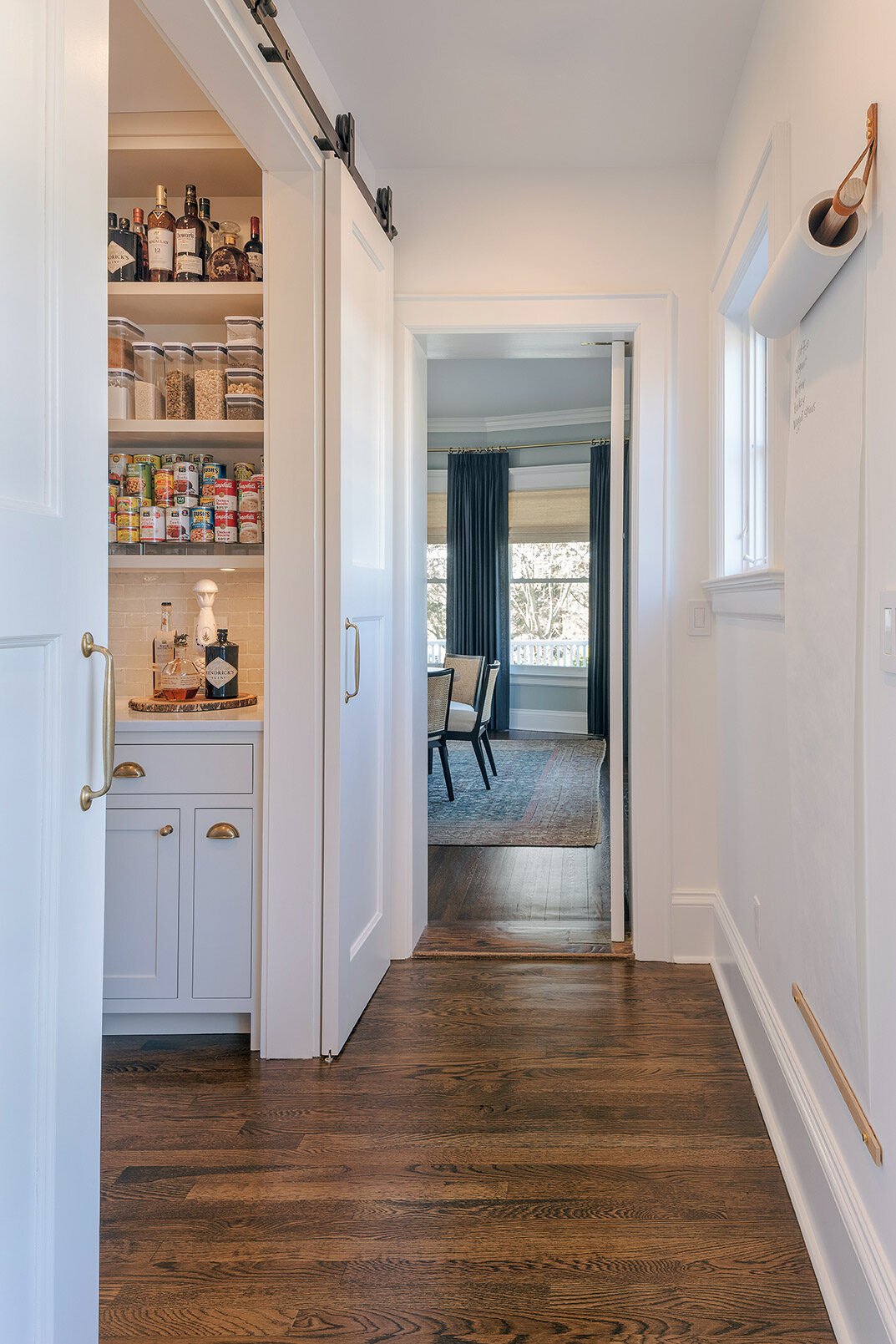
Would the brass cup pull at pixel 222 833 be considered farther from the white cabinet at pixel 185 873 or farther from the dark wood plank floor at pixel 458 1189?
the dark wood plank floor at pixel 458 1189

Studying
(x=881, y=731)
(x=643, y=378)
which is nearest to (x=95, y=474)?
(x=881, y=731)

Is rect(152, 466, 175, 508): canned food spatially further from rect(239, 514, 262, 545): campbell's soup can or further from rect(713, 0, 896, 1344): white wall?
rect(713, 0, 896, 1344): white wall

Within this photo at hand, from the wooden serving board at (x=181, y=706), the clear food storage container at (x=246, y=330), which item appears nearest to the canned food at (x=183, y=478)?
the clear food storage container at (x=246, y=330)

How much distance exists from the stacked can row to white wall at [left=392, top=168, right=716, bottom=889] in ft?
3.26

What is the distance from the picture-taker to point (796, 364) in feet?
6.00

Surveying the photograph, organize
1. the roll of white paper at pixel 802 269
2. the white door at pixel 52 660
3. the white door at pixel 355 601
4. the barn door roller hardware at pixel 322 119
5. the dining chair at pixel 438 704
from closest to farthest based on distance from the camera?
the white door at pixel 52 660
the roll of white paper at pixel 802 269
the barn door roller hardware at pixel 322 119
the white door at pixel 355 601
the dining chair at pixel 438 704

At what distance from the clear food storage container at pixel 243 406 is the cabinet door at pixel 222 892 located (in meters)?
1.11

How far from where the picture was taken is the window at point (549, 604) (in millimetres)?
8477

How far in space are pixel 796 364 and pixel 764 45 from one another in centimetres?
97

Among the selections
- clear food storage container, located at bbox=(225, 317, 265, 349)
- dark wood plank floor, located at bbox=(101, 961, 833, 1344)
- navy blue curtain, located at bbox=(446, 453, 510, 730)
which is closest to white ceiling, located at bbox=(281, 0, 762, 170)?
clear food storage container, located at bbox=(225, 317, 265, 349)

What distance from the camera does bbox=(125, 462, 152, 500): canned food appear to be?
8.84 ft

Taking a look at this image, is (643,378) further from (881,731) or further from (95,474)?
(95,474)

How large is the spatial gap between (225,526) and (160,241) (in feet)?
2.70

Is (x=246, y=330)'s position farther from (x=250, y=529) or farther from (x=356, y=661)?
(x=356, y=661)
